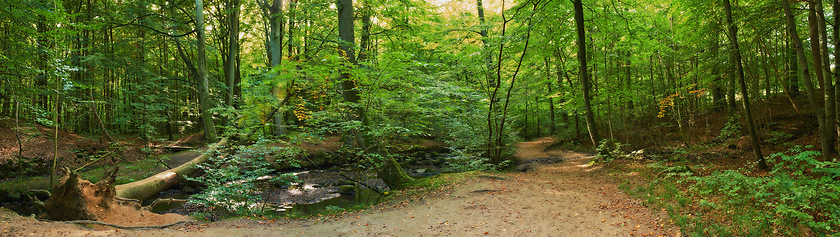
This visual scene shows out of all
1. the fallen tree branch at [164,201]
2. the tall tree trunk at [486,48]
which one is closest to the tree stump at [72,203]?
the fallen tree branch at [164,201]

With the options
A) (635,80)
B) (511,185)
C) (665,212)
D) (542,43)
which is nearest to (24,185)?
(511,185)

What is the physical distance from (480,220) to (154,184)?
29.2 feet

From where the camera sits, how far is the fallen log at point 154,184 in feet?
25.6

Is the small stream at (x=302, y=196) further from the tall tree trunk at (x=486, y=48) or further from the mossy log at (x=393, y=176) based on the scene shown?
the tall tree trunk at (x=486, y=48)

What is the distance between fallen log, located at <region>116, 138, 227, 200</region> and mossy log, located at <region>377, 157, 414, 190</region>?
3895mm

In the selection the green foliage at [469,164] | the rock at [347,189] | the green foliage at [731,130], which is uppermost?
the green foliage at [731,130]

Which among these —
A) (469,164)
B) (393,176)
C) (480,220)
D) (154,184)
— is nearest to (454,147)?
(469,164)

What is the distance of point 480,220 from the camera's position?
5.44 m

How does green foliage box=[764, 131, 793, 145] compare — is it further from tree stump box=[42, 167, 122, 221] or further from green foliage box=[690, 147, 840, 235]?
tree stump box=[42, 167, 122, 221]

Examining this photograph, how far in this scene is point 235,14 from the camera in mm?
16969

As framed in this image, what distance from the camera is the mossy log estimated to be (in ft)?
27.7

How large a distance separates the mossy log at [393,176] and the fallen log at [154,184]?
3.89 meters

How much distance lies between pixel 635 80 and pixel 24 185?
22.7 metres

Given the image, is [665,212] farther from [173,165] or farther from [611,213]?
[173,165]
